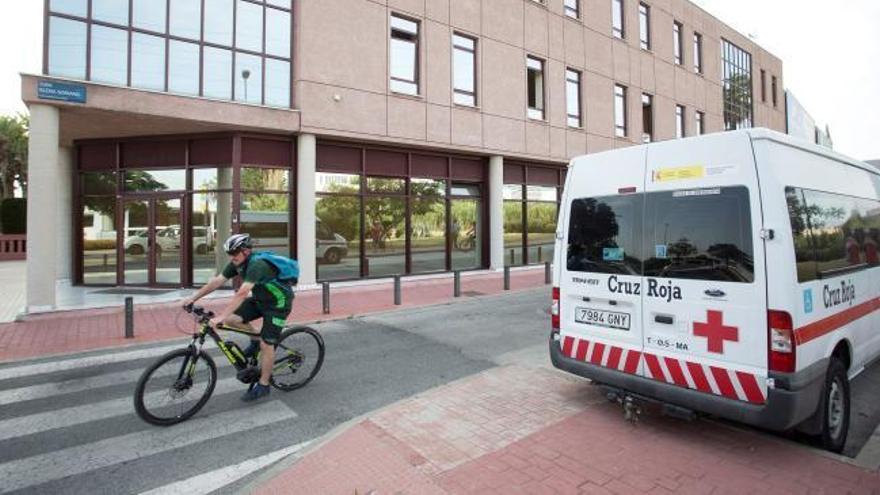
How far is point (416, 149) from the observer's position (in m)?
16.4

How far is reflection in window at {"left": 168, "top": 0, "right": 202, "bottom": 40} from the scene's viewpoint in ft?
40.8

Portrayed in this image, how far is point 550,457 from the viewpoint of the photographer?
3.83 metres

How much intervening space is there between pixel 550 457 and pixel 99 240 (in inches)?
592

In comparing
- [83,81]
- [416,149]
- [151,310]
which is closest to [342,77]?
[416,149]

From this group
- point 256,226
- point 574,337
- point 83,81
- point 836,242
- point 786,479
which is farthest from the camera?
point 256,226

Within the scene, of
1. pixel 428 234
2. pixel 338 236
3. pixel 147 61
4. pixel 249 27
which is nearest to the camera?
pixel 147 61

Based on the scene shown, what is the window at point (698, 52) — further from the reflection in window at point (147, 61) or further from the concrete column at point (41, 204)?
the concrete column at point (41, 204)

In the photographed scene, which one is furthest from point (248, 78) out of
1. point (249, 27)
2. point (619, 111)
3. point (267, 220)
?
point (619, 111)

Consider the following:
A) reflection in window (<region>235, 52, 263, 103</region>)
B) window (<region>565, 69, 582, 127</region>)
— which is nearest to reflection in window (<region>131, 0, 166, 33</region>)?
reflection in window (<region>235, 52, 263, 103</region>)

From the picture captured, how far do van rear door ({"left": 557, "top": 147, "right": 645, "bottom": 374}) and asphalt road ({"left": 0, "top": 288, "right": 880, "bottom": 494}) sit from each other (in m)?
Result: 1.90

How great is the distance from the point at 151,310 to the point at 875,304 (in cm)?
1213

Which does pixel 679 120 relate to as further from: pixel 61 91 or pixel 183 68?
pixel 61 91

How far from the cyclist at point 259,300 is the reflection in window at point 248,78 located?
9162 mm

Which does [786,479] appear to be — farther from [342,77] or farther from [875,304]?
[342,77]
